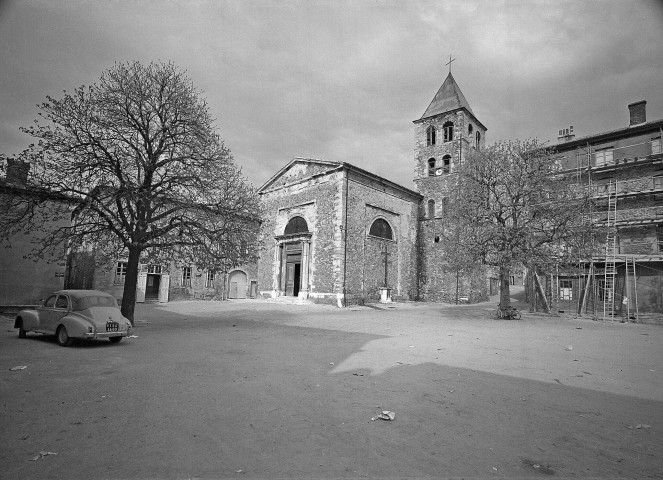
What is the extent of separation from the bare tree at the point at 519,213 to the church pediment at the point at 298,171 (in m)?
9.08

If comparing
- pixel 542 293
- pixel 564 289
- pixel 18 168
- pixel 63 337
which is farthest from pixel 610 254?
pixel 18 168

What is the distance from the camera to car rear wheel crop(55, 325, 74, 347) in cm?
848

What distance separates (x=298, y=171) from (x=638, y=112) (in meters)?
23.1

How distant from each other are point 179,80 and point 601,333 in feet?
55.4

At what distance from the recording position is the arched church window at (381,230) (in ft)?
82.0

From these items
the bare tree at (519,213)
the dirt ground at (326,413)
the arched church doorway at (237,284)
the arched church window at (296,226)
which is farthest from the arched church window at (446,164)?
the dirt ground at (326,413)

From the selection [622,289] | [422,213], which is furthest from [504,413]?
[422,213]

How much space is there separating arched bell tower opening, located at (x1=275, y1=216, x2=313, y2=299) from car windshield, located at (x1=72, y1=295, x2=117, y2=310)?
15374 mm

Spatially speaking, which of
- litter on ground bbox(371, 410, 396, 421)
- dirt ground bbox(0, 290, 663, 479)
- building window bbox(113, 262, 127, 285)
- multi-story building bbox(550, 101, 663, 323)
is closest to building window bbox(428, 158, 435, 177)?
multi-story building bbox(550, 101, 663, 323)

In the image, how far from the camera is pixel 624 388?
545 centimetres

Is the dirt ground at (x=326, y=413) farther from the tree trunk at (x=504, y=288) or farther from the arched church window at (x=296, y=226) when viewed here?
the arched church window at (x=296, y=226)

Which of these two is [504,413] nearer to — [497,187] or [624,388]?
[624,388]

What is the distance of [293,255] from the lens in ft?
84.5

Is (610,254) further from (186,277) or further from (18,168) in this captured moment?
(186,277)
